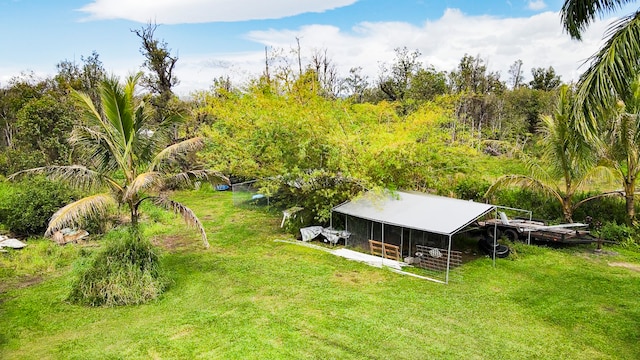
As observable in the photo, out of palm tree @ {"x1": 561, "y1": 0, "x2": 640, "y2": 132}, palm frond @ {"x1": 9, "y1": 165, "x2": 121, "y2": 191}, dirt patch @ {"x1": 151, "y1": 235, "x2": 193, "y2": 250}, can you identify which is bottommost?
dirt patch @ {"x1": 151, "y1": 235, "x2": 193, "y2": 250}

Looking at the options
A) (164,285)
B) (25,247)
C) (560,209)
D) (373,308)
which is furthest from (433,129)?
(25,247)

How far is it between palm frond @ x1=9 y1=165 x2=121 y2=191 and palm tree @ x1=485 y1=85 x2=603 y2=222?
12.9 m

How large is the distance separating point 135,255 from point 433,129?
34.5ft

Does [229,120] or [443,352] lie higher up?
[229,120]

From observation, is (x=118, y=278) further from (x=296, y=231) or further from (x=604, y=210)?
(x=604, y=210)

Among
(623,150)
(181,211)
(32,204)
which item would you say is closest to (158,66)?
(32,204)

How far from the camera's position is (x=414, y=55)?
29.4 meters

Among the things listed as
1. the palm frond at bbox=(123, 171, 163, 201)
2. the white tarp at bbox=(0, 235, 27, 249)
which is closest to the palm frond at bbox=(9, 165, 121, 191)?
the palm frond at bbox=(123, 171, 163, 201)

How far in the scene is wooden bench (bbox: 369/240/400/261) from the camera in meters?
12.4

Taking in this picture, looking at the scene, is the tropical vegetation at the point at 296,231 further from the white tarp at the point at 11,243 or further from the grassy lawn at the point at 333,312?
the white tarp at the point at 11,243

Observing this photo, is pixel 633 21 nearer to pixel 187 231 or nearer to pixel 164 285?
pixel 164 285

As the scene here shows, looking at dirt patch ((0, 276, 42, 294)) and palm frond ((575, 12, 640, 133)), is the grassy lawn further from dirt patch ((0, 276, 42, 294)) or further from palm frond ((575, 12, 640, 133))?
palm frond ((575, 12, 640, 133))

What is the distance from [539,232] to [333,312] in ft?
27.6

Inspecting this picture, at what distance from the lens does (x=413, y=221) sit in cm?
1200
